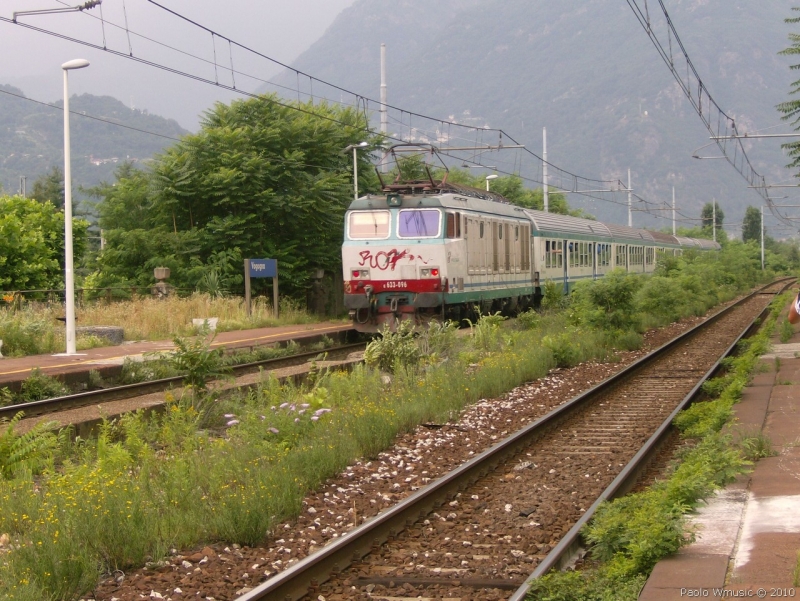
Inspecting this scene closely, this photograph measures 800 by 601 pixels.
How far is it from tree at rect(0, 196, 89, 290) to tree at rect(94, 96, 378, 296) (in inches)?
Result: 68.2

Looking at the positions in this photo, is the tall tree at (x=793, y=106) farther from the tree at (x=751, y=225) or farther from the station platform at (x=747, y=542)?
the tree at (x=751, y=225)

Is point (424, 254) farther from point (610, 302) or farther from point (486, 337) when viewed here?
point (610, 302)

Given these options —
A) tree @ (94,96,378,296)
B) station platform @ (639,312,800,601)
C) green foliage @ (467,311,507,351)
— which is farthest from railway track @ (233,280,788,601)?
tree @ (94,96,378,296)

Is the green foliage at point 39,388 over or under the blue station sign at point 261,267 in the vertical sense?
under

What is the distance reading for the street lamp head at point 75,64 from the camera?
62.1 feet

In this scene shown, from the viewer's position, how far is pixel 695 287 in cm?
3688

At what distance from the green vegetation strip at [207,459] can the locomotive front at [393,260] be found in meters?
2.95

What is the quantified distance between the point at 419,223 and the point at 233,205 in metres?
10.4

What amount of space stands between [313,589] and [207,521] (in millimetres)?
1430

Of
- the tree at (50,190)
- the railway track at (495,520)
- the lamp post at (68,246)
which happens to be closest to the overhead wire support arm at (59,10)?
the lamp post at (68,246)

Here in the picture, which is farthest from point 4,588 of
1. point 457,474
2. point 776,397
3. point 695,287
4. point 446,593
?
point 695,287

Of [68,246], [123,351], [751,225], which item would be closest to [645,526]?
[68,246]

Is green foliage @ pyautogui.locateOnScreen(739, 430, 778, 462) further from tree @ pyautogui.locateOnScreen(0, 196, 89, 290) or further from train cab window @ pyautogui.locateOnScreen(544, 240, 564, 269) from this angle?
tree @ pyautogui.locateOnScreen(0, 196, 89, 290)

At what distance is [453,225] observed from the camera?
21.7 meters
